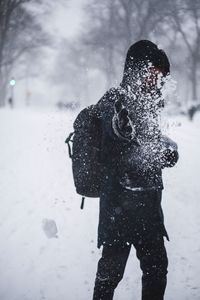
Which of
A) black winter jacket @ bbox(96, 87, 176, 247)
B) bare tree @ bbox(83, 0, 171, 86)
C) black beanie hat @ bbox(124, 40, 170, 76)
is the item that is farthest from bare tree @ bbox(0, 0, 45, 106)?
black winter jacket @ bbox(96, 87, 176, 247)

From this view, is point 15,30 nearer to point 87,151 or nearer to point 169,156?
point 87,151

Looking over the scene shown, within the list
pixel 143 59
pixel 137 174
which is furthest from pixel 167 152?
pixel 143 59

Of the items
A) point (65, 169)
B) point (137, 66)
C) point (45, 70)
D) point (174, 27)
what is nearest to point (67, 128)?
point (65, 169)

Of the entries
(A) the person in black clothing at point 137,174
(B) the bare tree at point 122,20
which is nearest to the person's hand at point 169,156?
(A) the person in black clothing at point 137,174

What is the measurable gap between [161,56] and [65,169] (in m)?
4.86

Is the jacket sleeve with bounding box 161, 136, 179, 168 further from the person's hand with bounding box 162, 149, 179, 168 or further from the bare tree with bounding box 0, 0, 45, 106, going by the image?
the bare tree with bounding box 0, 0, 45, 106

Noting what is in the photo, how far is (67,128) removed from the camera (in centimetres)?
1127

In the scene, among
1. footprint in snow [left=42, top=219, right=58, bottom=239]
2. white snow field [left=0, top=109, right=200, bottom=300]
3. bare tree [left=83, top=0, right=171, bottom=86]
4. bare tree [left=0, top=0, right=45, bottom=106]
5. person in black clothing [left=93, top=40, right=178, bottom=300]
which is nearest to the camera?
person in black clothing [left=93, top=40, right=178, bottom=300]

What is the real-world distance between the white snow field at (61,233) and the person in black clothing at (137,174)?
1216 mm

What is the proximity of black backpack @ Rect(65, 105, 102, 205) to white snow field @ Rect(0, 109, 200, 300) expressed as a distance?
5.26 ft

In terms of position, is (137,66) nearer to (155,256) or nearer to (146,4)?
(155,256)

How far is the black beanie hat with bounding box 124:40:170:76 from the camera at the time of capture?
7.68 ft

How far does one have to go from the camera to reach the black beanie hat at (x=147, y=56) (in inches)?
92.1

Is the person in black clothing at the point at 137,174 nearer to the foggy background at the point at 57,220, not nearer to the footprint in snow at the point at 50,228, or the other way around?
the foggy background at the point at 57,220
